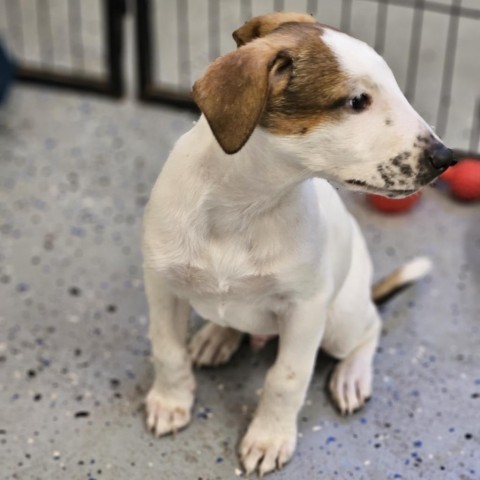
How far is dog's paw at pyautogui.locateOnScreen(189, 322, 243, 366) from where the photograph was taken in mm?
1891

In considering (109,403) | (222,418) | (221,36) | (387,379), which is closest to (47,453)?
(109,403)

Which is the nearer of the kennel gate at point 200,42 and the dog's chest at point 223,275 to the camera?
the dog's chest at point 223,275

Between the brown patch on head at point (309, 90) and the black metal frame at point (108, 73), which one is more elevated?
the brown patch on head at point (309, 90)

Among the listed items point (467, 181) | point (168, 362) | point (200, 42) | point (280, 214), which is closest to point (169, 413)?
point (168, 362)

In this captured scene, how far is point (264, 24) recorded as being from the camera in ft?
4.59

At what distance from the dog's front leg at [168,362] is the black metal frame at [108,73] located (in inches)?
45.5

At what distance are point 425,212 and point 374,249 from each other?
20 centimetres

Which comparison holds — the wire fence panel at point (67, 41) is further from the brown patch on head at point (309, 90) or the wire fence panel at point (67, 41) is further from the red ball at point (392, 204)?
the brown patch on head at point (309, 90)

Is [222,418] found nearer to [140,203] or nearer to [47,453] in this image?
[47,453]

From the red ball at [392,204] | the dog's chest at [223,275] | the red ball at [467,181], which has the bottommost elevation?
the red ball at [392,204]

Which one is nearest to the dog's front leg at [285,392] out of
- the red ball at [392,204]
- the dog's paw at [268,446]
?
the dog's paw at [268,446]

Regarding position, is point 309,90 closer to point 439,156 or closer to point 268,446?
point 439,156

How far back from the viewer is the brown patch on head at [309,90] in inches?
49.4

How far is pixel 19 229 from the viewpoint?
7.40ft
